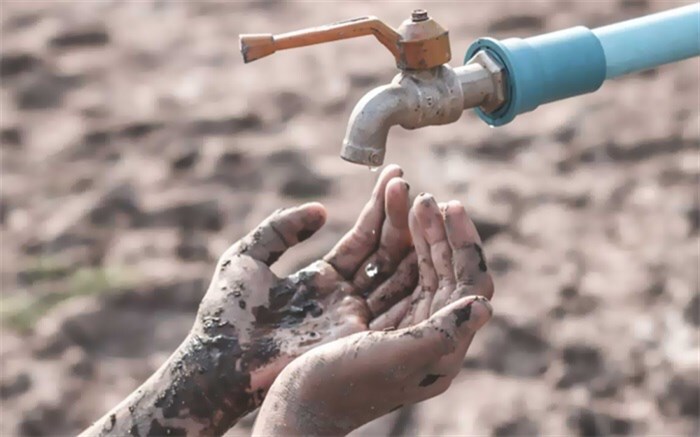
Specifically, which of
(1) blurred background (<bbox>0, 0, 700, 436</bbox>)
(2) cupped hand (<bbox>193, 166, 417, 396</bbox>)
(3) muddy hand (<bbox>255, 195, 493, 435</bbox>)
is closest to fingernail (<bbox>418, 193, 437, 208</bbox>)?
(3) muddy hand (<bbox>255, 195, 493, 435</bbox>)

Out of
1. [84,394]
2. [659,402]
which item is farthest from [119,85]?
[659,402]

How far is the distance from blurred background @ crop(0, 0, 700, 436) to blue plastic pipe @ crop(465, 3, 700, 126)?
132cm

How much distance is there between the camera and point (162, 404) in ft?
6.95

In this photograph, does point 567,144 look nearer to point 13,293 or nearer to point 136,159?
point 136,159

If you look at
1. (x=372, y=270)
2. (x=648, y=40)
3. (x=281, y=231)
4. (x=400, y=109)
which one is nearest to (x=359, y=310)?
(x=372, y=270)

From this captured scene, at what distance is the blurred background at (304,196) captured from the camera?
300 centimetres

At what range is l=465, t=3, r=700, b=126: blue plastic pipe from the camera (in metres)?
1.67

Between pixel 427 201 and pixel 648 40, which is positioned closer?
pixel 648 40

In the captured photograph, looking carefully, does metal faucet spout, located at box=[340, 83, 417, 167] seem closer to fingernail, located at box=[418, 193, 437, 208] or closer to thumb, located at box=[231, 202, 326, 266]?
fingernail, located at box=[418, 193, 437, 208]

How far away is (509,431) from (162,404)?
104 centimetres

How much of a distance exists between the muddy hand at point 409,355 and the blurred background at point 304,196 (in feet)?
3.37

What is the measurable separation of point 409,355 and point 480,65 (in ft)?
1.42

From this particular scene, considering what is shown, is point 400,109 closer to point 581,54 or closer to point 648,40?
point 581,54

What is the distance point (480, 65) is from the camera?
1.70m
